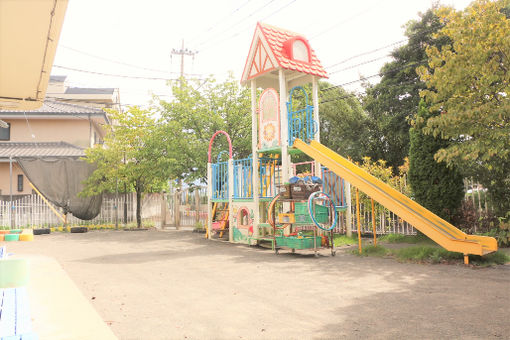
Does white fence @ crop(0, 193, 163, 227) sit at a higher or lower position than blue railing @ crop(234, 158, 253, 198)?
lower

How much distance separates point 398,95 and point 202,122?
1189 centimetres

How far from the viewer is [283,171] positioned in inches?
405

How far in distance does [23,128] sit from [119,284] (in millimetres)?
22773

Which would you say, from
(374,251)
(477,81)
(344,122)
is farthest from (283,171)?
(344,122)

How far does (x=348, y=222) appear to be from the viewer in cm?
1131

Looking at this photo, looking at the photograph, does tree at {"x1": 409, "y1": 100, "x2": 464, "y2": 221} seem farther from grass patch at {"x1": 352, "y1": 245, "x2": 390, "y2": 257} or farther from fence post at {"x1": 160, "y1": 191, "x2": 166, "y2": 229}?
fence post at {"x1": 160, "y1": 191, "x2": 166, "y2": 229}

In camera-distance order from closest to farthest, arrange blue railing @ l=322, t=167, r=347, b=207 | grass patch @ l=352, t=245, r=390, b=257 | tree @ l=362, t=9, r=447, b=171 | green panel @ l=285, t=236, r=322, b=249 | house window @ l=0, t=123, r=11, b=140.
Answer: grass patch @ l=352, t=245, r=390, b=257
green panel @ l=285, t=236, r=322, b=249
blue railing @ l=322, t=167, r=347, b=207
tree @ l=362, t=9, r=447, b=171
house window @ l=0, t=123, r=11, b=140

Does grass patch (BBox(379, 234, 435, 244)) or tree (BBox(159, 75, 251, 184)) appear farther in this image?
tree (BBox(159, 75, 251, 184))

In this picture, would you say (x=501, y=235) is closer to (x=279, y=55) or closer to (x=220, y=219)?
(x=279, y=55)

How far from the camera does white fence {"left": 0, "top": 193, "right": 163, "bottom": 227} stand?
17.5 metres

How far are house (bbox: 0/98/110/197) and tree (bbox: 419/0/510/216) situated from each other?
757 inches

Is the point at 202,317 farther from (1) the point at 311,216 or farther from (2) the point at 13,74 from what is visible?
(1) the point at 311,216

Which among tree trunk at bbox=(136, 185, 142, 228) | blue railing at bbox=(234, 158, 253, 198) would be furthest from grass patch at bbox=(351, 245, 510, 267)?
tree trunk at bbox=(136, 185, 142, 228)

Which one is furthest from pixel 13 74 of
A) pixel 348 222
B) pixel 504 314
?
pixel 348 222
